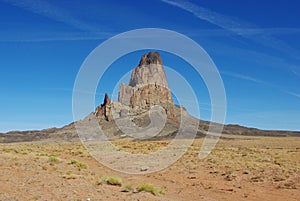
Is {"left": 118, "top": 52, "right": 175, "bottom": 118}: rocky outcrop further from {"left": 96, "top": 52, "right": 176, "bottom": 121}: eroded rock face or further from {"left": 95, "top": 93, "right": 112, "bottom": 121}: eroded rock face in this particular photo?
{"left": 95, "top": 93, "right": 112, "bottom": 121}: eroded rock face

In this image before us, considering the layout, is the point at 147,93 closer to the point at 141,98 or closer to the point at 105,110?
the point at 141,98

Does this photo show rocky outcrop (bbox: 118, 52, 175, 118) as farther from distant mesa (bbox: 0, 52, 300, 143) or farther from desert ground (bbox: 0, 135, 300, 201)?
desert ground (bbox: 0, 135, 300, 201)

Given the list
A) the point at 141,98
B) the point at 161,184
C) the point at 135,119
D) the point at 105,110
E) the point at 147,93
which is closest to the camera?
the point at 161,184

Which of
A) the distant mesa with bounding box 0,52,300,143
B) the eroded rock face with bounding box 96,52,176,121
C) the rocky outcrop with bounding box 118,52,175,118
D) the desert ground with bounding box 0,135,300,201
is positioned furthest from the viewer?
the rocky outcrop with bounding box 118,52,175,118

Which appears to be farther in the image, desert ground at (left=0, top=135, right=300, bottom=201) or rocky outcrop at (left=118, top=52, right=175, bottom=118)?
rocky outcrop at (left=118, top=52, right=175, bottom=118)

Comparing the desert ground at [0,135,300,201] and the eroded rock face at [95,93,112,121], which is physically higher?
the eroded rock face at [95,93,112,121]

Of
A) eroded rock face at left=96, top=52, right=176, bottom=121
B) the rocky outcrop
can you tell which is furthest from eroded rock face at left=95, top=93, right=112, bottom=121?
the rocky outcrop

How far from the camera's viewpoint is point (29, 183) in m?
14.5

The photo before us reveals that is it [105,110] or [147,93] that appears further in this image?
[147,93]

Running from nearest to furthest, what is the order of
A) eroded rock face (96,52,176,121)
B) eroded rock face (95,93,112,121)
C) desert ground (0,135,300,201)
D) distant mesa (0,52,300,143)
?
desert ground (0,135,300,201), distant mesa (0,52,300,143), eroded rock face (95,93,112,121), eroded rock face (96,52,176,121)

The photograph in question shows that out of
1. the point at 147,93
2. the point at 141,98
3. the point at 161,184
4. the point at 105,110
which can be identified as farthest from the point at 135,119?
the point at 161,184

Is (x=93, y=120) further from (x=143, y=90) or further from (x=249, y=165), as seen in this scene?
(x=249, y=165)

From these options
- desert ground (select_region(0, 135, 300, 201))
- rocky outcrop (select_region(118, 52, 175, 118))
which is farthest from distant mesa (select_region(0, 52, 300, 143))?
desert ground (select_region(0, 135, 300, 201))

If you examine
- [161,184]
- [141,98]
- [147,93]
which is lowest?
[161,184]
